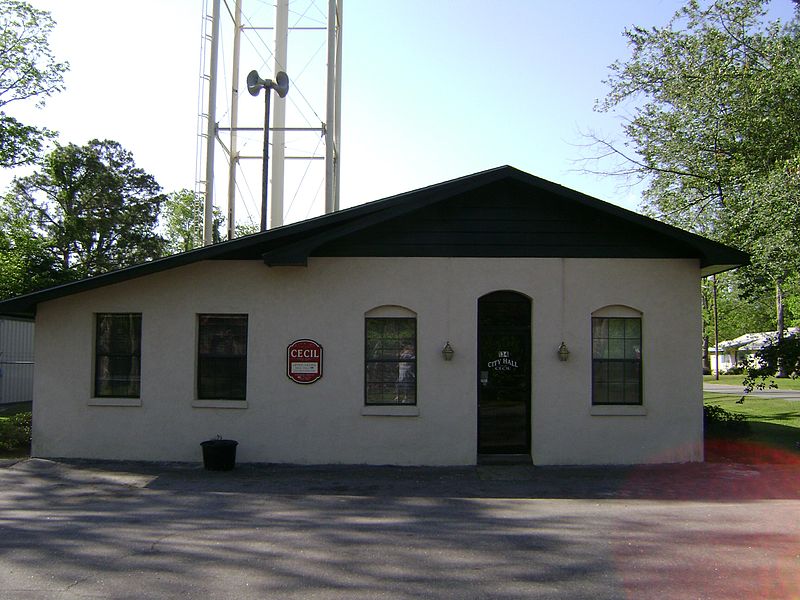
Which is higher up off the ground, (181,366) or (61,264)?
(61,264)

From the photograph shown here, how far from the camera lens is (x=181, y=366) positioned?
12031 millimetres

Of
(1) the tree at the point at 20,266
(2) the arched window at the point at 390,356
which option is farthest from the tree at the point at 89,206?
(2) the arched window at the point at 390,356

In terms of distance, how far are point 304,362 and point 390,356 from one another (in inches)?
58.1

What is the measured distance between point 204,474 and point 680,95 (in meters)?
14.3

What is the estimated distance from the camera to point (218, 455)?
1128 centimetres

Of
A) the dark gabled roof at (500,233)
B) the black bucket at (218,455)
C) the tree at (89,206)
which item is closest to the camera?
the black bucket at (218,455)

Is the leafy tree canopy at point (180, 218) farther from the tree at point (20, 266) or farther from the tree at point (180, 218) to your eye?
the tree at point (20, 266)

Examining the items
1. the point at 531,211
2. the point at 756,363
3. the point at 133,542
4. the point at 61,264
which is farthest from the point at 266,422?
the point at 61,264

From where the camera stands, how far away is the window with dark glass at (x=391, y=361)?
1202cm

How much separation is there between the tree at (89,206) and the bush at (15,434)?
89.2 ft

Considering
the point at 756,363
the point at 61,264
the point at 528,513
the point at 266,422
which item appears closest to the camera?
the point at 528,513

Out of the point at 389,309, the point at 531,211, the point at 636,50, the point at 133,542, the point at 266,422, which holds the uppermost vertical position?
the point at 636,50

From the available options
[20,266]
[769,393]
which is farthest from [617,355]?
[769,393]

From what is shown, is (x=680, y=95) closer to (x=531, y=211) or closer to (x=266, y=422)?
(x=531, y=211)
